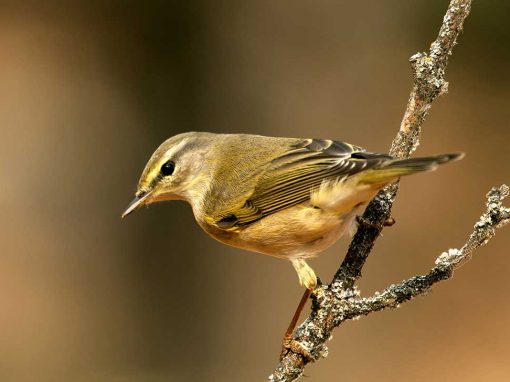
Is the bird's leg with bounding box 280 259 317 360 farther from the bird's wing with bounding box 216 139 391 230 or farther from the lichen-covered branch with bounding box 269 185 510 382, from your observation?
the bird's wing with bounding box 216 139 391 230

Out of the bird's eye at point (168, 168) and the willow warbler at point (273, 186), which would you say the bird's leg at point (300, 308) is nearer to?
the willow warbler at point (273, 186)

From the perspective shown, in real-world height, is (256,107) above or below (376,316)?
above

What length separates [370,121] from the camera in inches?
273

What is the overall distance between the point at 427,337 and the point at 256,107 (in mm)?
2691

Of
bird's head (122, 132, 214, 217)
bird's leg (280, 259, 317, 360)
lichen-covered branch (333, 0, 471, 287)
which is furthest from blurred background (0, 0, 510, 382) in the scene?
lichen-covered branch (333, 0, 471, 287)

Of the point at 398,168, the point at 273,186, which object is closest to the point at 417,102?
the point at 398,168

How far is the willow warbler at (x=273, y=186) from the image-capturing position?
3.00 metres

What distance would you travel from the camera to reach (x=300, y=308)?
9.66 feet

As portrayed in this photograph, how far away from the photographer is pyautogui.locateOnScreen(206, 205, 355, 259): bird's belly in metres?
3.16

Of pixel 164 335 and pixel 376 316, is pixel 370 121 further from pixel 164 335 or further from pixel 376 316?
pixel 164 335

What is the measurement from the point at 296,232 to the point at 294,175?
27 centimetres

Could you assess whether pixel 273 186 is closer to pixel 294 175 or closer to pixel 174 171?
pixel 294 175

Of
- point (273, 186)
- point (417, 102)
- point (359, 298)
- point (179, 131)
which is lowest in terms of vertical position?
point (359, 298)

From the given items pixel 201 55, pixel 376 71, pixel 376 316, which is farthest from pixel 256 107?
pixel 376 316
